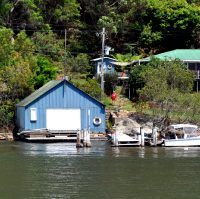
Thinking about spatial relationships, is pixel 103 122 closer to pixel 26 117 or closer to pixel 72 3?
pixel 26 117

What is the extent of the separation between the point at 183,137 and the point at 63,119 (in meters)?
12.3

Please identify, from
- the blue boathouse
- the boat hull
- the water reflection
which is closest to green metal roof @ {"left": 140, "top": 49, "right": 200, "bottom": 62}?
the blue boathouse

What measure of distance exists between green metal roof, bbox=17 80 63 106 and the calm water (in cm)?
868

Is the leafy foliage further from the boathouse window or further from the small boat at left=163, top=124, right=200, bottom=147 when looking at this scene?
the boathouse window

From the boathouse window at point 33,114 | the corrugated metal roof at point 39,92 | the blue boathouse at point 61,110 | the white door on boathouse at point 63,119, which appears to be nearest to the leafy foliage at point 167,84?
the blue boathouse at point 61,110

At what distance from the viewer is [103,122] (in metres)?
62.5

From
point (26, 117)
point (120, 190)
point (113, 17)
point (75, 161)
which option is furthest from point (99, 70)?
point (120, 190)

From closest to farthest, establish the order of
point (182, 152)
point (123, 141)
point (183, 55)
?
1. point (182, 152)
2. point (123, 141)
3. point (183, 55)

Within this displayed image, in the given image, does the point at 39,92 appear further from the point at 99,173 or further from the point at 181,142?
the point at 99,173

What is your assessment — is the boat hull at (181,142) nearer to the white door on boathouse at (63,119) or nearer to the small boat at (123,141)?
the small boat at (123,141)

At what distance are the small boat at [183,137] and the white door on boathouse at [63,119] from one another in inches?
420

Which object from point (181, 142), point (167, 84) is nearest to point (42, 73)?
point (167, 84)

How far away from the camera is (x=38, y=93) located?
62.5 meters

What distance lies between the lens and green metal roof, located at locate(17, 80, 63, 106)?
61.2 m
